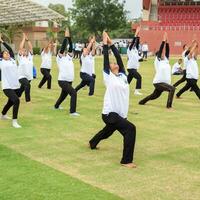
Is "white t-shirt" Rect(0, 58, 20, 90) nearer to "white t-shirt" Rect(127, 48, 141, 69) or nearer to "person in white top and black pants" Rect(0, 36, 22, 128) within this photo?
"person in white top and black pants" Rect(0, 36, 22, 128)

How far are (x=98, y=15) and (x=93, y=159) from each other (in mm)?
78128

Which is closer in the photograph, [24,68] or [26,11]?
[24,68]

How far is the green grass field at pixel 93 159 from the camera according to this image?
7227 mm

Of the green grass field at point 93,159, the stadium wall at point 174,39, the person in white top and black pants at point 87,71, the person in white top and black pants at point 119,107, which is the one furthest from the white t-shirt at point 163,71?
the stadium wall at point 174,39

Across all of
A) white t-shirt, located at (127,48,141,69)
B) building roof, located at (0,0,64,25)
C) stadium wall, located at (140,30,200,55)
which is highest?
building roof, located at (0,0,64,25)

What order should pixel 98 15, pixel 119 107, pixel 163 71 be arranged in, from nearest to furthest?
pixel 119 107, pixel 163 71, pixel 98 15

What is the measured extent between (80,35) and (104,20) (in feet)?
16.0

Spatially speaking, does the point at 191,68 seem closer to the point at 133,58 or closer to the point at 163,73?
the point at 163,73

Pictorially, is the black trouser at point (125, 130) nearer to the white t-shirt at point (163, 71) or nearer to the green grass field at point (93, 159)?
the green grass field at point (93, 159)

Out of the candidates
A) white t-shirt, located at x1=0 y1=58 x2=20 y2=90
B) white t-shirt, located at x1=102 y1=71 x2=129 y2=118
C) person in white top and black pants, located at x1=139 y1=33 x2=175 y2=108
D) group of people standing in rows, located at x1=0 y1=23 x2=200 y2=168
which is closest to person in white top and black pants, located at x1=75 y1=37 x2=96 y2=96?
group of people standing in rows, located at x1=0 y1=23 x2=200 y2=168

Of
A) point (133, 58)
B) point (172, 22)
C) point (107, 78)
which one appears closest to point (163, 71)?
point (133, 58)

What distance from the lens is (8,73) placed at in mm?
11977

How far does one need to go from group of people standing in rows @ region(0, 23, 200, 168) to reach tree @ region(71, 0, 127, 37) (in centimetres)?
6531

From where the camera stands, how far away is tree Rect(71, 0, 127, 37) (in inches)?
3374
